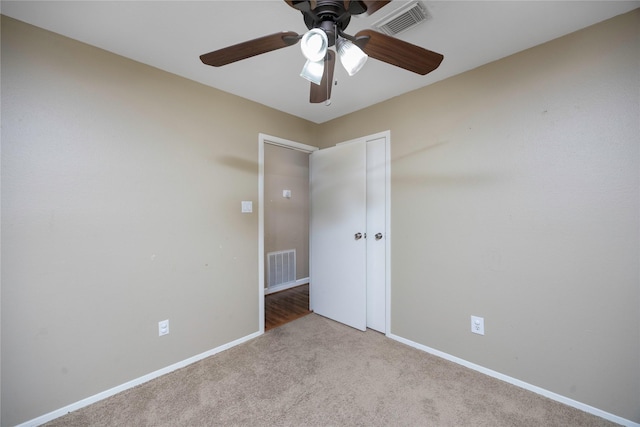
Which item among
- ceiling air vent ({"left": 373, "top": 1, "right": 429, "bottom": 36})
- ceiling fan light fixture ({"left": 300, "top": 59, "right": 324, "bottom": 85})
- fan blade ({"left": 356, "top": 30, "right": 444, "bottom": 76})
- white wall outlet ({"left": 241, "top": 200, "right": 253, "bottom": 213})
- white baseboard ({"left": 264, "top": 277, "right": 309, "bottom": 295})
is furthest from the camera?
white baseboard ({"left": 264, "top": 277, "right": 309, "bottom": 295})

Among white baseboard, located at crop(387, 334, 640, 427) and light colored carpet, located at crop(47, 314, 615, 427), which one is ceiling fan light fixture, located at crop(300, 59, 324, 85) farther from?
white baseboard, located at crop(387, 334, 640, 427)

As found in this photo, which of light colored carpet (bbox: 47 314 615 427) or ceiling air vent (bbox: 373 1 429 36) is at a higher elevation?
ceiling air vent (bbox: 373 1 429 36)

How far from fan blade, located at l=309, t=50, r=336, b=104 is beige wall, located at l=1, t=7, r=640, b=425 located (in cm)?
119

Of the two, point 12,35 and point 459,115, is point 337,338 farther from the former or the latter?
point 12,35

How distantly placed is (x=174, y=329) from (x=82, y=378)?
556 mm

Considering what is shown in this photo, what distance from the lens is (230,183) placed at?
2377 millimetres

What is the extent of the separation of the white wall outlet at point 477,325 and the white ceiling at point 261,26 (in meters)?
1.93

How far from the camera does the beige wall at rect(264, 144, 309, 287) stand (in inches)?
157

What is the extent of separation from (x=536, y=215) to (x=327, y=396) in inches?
73.2

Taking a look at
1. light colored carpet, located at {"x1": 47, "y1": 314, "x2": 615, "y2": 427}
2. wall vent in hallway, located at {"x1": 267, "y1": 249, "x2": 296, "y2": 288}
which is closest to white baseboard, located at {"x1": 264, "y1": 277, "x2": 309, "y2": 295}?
wall vent in hallway, located at {"x1": 267, "y1": 249, "x2": 296, "y2": 288}

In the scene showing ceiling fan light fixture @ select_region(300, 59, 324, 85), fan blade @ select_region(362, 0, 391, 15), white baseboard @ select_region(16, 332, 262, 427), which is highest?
fan blade @ select_region(362, 0, 391, 15)

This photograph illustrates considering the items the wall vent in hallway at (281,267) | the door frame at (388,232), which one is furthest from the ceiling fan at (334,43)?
the wall vent in hallway at (281,267)

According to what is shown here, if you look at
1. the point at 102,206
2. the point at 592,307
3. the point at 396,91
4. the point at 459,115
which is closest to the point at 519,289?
the point at 592,307

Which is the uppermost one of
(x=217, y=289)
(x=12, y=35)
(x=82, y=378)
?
(x=12, y=35)
